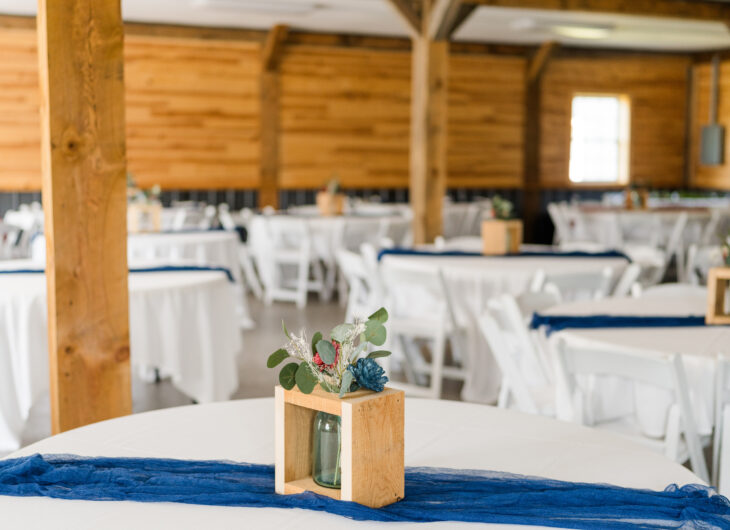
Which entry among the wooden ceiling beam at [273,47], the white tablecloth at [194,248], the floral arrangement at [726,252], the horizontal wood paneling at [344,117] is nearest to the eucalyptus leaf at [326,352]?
the floral arrangement at [726,252]

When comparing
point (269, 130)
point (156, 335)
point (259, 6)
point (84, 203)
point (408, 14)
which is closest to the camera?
point (84, 203)

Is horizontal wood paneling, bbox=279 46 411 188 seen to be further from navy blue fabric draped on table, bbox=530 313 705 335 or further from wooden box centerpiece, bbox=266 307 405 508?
wooden box centerpiece, bbox=266 307 405 508

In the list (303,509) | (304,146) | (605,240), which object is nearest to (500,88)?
(304,146)

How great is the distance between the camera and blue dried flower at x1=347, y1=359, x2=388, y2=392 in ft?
4.83

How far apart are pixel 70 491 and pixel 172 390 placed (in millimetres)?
3773

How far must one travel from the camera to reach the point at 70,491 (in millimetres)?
1581

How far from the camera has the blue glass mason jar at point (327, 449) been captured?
150cm

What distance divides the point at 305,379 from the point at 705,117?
1402 centimetres

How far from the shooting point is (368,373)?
1473 millimetres

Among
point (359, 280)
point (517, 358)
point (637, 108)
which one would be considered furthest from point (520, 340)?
point (637, 108)

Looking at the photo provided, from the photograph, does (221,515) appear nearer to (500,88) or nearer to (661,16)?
(661,16)

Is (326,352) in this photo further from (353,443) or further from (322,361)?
(353,443)

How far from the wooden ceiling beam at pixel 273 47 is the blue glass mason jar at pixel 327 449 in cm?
1048

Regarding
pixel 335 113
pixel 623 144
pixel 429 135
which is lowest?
pixel 429 135
